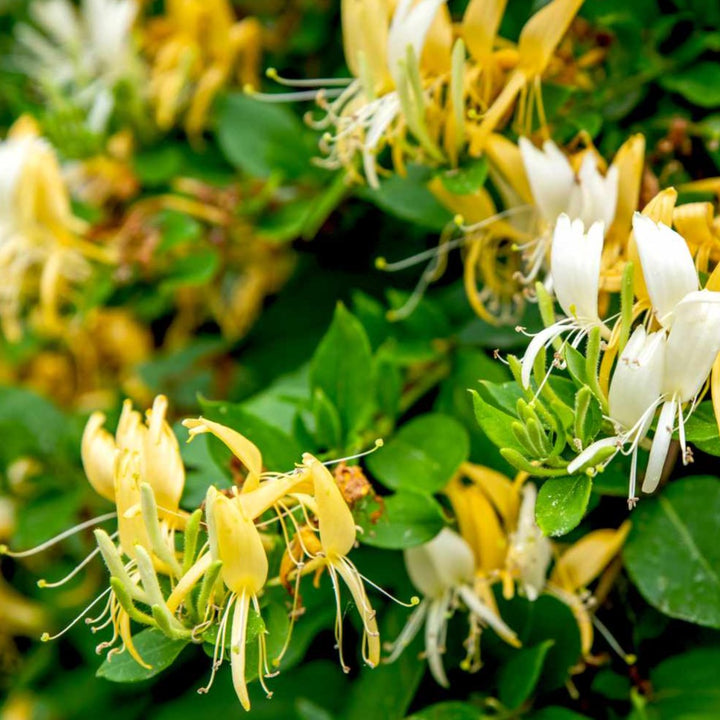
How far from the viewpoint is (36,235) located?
1045mm

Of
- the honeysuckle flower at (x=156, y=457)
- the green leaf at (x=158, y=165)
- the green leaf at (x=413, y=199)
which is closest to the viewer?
the honeysuckle flower at (x=156, y=457)

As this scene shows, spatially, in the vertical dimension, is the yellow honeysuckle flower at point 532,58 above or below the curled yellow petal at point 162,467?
above

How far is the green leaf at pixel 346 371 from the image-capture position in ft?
2.53

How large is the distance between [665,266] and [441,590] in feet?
1.11

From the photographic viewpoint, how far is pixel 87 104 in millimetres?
1185

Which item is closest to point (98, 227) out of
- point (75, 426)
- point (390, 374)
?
point (75, 426)

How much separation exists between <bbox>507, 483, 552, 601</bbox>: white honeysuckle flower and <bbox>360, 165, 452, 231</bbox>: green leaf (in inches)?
10.3

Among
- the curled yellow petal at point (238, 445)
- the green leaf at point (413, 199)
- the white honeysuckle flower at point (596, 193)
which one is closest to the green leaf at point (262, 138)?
the green leaf at point (413, 199)

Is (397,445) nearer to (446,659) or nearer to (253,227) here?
(446,659)

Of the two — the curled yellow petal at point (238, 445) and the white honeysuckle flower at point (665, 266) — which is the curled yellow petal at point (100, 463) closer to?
the curled yellow petal at point (238, 445)

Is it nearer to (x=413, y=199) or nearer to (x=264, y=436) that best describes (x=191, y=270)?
(x=413, y=199)

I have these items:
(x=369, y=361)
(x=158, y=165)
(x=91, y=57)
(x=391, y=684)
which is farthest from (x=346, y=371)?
(x=91, y=57)

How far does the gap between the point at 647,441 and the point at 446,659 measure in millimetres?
270

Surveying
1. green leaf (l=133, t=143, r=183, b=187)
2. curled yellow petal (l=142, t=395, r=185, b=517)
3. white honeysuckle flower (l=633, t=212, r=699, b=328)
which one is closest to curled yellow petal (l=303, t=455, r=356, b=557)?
curled yellow petal (l=142, t=395, r=185, b=517)
